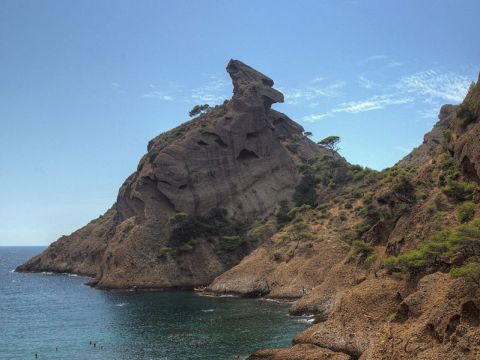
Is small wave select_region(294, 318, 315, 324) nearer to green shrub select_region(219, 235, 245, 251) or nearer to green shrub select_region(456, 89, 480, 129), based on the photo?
green shrub select_region(456, 89, 480, 129)

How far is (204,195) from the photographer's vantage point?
419ft

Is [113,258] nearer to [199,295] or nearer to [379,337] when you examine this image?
[199,295]

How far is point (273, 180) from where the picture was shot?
139m

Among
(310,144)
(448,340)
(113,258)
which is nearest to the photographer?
(448,340)

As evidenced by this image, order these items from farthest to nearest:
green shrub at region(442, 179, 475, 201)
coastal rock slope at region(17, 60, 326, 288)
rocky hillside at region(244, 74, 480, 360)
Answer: coastal rock slope at region(17, 60, 326, 288) → green shrub at region(442, 179, 475, 201) → rocky hillside at region(244, 74, 480, 360)

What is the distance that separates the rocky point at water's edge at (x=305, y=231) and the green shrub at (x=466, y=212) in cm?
11

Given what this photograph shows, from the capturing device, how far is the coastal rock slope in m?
114

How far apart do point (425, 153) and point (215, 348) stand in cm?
10321

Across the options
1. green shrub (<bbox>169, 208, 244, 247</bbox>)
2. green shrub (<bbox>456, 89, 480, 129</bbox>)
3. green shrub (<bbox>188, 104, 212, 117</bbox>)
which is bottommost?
green shrub (<bbox>169, 208, 244, 247</bbox>)

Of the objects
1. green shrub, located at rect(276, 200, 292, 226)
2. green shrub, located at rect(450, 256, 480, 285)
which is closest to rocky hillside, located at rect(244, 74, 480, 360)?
green shrub, located at rect(450, 256, 480, 285)

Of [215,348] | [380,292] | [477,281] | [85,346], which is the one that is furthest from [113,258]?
[477,281]

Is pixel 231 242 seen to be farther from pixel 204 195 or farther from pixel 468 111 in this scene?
pixel 468 111

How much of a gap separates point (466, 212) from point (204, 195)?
276 feet

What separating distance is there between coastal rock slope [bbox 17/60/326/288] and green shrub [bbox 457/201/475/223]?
7070 cm
